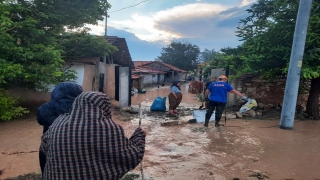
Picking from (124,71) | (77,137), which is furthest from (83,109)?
(124,71)

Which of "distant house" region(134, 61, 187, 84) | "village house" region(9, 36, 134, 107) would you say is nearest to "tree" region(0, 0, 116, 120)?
"village house" region(9, 36, 134, 107)

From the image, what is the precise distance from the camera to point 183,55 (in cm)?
4766

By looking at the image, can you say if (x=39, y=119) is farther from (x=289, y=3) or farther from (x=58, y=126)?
(x=289, y=3)

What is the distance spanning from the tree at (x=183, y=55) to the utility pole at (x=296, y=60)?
40702mm

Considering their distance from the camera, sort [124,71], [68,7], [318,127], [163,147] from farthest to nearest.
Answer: [124,71] → [68,7] → [318,127] → [163,147]

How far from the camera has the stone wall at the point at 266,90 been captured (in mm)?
10164

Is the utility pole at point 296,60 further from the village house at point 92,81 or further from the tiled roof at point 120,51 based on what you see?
the tiled roof at point 120,51

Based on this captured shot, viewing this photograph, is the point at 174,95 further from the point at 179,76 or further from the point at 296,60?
the point at 179,76

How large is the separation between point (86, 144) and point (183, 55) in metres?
46.9

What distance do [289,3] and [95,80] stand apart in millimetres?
9131

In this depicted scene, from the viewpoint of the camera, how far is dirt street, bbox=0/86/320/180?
3965 millimetres

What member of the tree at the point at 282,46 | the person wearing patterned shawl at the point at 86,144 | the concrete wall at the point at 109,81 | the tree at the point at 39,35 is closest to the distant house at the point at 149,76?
the concrete wall at the point at 109,81

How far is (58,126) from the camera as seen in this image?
1739mm

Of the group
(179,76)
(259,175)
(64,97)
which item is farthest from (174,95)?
(179,76)
